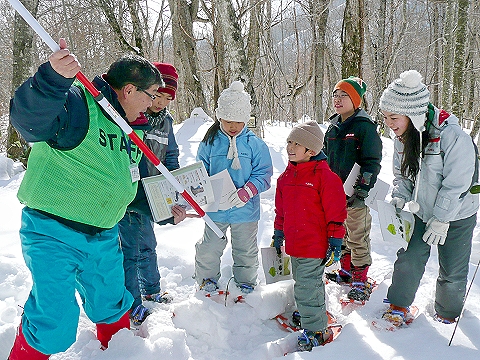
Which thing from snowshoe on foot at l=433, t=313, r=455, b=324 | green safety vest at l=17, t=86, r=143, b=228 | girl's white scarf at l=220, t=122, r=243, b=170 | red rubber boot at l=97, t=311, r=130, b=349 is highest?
green safety vest at l=17, t=86, r=143, b=228

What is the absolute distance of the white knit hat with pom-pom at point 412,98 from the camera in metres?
2.26

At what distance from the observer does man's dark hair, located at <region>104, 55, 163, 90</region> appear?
183cm

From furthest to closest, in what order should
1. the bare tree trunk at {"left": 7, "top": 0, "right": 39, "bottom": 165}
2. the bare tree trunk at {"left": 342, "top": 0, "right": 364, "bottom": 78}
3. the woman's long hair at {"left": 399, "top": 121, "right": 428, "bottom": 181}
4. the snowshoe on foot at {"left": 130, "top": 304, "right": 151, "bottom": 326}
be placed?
the bare tree trunk at {"left": 7, "top": 0, "right": 39, "bottom": 165} < the bare tree trunk at {"left": 342, "top": 0, "right": 364, "bottom": 78} < the snowshoe on foot at {"left": 130, "top": 304, "right": 151, "bottom": 326} < the woman's long hair at {"left": 399, "top": 121, "right": 428, "bottom": 181}

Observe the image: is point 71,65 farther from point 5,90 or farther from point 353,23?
point 5,90

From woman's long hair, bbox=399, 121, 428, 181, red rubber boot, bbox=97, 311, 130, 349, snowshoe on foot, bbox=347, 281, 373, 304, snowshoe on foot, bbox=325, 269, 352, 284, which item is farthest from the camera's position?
snowshoe on foot, bbox=325, 269, 352, 284

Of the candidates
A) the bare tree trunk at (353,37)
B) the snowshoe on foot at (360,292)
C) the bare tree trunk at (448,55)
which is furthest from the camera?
the bare tree trunk at (448,55)

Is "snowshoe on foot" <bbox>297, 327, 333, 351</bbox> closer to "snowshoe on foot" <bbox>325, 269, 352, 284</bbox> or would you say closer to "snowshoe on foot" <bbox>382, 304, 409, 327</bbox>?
"snowshoe on foot" <bbox>382, 304, 409, 327</bbox>

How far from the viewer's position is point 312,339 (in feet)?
7.86

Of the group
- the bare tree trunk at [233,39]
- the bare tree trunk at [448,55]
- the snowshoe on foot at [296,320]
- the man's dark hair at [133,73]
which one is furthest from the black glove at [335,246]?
the bare tree trunk at [448,55]

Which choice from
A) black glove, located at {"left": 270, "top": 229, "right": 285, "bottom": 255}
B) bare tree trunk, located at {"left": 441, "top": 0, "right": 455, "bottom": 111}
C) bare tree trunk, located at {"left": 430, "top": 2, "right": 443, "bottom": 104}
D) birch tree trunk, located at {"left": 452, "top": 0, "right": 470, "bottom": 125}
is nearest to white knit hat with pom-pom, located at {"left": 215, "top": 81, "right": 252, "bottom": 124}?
black glove, located at {"left": 270, "top": 229, "right": 285, "bottom": 255}

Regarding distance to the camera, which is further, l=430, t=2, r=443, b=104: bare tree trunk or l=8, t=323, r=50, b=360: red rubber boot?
A: l=430, t=2, r=443, b=104: bare tree trunk

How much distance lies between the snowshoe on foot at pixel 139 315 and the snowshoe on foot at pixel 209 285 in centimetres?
49

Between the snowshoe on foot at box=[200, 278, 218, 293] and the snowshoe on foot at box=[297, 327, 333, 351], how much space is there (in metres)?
0.86

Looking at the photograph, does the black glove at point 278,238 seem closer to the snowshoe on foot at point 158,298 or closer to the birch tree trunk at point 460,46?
the snowshoe on foot at point 158,298
